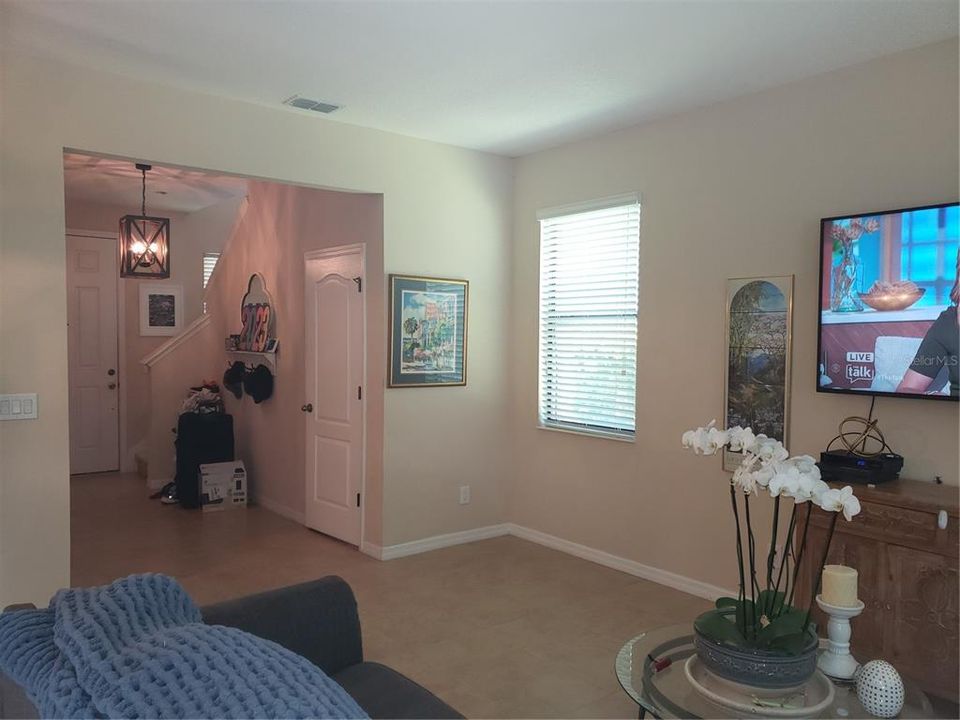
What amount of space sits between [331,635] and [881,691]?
1.62 m

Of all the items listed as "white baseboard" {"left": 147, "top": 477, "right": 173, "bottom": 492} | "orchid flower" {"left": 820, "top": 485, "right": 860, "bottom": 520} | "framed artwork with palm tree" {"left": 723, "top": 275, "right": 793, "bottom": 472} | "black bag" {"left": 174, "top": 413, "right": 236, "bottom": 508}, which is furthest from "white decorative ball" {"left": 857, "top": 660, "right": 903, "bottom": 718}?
"white baseboard" {"left": 147, "top": 477, "right": 173, "bottom": 492}

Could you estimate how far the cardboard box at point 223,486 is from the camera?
6.13 metres

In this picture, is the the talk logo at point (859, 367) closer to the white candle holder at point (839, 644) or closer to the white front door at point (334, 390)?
the white candle holder at point (839, 644)

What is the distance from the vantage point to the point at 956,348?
3.05m

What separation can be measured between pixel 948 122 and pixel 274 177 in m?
3.39

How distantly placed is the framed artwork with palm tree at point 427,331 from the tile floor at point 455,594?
121 centimetres

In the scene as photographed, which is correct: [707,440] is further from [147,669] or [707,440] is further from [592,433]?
[592,433]

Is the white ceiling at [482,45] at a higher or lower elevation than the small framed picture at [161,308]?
higher

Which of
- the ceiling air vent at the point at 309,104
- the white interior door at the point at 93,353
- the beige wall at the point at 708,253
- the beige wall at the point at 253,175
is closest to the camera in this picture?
the beige wall at the point at 708,253

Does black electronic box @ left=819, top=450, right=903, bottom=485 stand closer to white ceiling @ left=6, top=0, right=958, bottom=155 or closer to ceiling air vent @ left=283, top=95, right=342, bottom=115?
white ceiling @ left=6, top=0, right=958, bottom=155

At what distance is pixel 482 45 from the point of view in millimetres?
3273

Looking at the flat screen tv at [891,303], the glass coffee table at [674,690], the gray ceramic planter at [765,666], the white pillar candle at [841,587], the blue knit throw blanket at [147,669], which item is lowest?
the glass coffee table at [674,690]

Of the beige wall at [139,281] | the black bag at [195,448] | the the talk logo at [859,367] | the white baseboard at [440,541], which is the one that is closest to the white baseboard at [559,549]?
the white baseboard at [440,541]

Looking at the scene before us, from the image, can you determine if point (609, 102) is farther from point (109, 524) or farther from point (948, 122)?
point (109, 524)
